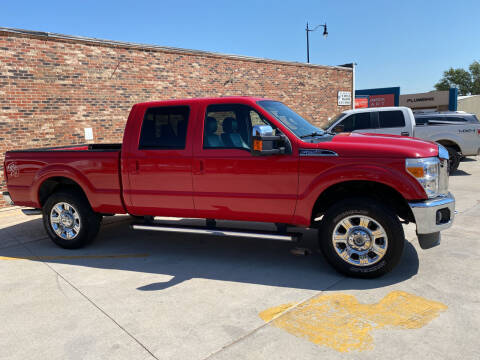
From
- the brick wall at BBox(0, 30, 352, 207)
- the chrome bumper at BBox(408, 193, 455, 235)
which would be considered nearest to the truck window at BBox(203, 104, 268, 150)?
the chrome bumper at BBox(408, 193, 455, 235)

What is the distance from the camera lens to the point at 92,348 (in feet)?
10.6

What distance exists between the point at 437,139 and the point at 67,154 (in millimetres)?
10236

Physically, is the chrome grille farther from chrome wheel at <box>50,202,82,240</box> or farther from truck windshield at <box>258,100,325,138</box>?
chrome wheel at <box>50,202,82,240</box>

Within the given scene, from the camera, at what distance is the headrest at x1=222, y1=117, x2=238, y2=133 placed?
493 cm

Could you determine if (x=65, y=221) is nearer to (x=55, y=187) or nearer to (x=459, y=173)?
Result: (x=55, y=187)

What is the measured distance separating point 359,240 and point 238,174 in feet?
5.08

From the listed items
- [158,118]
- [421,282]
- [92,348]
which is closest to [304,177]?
[421,282]

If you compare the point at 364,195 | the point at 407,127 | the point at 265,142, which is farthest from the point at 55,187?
the point at 407,127

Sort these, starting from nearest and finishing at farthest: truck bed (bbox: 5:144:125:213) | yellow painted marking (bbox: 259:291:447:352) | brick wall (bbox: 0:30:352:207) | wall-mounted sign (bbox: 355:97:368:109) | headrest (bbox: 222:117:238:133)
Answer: yellow painted marking (bbox: 259:291:447:352) < headrest (bbox: 222:117:238:133) < truck bed (bbox: 5:144:125:213) < brick wall (bbox: 0:30:352:207) < wall-mounted sign (bbox: 355:97:368:109)

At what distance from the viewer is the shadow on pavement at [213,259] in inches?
177

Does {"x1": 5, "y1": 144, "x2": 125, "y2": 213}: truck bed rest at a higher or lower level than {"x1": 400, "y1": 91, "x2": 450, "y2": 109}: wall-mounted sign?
lower

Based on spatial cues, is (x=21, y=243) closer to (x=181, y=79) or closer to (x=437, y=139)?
(x=181, y=79)

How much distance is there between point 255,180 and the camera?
186 inches

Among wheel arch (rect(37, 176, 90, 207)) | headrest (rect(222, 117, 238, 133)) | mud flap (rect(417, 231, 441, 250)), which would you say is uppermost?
headrest (rect(222, 117, 238, 133))
